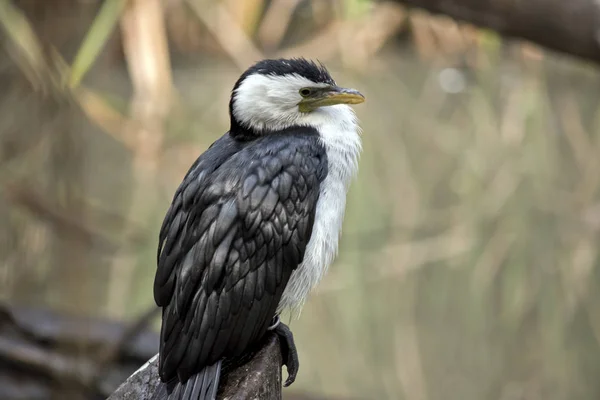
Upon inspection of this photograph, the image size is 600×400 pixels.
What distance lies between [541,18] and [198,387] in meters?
2.11

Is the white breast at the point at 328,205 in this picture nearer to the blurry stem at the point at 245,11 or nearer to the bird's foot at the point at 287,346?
the bird's foot at the point at 287,346

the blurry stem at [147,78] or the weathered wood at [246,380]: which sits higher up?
the weathered wood at [246,380]

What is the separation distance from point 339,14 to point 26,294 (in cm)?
401

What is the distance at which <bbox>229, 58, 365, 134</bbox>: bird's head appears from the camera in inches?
73.8

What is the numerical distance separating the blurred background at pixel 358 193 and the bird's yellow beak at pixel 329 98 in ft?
1.50

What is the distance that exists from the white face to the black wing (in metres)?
0.12

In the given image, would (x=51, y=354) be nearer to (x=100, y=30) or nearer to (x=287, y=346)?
(x=287, y=346)

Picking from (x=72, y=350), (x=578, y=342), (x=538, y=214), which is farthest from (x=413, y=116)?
(x=72, y=350)

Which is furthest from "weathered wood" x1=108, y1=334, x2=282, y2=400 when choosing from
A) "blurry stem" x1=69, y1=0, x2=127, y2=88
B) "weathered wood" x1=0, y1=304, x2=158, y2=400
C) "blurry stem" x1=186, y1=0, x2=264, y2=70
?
"blurry stem" x1=186, y1=0, x2=264, y2=70

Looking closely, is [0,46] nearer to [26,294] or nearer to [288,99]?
[26,294]

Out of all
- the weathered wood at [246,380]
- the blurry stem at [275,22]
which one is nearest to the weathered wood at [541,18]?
A: the weathered wood at [246,380]

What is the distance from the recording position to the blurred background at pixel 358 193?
94.6 inches

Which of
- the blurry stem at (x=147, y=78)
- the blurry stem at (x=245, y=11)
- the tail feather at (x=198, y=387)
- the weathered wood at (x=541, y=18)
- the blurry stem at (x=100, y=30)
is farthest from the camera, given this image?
the blurry stem at (x=245, y=11)

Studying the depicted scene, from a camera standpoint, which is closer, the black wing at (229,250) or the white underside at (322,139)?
the black wing at (229,250)
